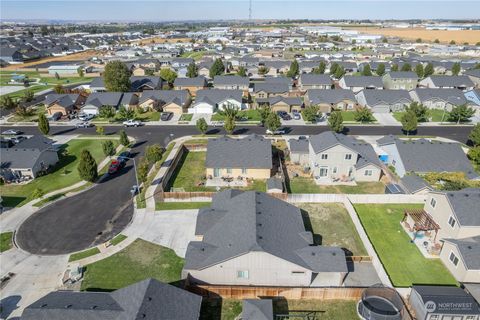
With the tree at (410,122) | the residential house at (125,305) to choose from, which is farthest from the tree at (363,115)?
the residential house at (125,305)

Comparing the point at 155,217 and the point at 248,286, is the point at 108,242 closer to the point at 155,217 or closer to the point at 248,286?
the point at 155,217

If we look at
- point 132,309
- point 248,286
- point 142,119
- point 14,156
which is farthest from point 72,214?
point 142,119

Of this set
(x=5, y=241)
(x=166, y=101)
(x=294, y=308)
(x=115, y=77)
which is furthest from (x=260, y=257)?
(x=115, y=77)

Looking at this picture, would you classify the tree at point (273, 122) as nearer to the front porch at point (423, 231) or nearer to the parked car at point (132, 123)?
the parked car at point (132, 123)

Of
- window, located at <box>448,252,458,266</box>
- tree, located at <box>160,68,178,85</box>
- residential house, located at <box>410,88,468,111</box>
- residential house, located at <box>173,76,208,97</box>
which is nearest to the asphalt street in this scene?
window, located at <box>448,252,458,266</box>

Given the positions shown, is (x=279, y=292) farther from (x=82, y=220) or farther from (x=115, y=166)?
(x=115, y=166)

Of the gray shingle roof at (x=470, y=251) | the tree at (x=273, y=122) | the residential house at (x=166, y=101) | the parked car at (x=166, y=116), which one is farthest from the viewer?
the residential house at (x=166, y=101)
